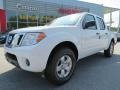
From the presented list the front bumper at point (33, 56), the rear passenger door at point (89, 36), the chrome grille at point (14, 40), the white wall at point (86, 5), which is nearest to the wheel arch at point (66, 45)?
the front bumper at point (33, 56)

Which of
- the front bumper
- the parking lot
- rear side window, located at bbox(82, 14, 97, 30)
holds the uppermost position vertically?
rear side window, located at bbox(82, 14, 97, 30)

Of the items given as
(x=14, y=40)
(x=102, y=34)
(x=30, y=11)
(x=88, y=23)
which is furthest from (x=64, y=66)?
(x=30, y=11)

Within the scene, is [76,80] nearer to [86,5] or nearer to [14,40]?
[14,40]

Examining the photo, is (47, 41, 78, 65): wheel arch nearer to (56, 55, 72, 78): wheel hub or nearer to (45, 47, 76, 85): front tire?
(45, 47, 76, 85): front tire

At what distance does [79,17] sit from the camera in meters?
4.84

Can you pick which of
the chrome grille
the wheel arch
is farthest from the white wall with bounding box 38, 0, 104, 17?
the chrome grille

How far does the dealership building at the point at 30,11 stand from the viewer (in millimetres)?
20750

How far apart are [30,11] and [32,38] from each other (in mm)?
19674

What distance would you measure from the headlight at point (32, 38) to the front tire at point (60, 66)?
512mm

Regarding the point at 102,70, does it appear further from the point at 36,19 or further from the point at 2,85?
the point at 36,19

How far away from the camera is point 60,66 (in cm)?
404

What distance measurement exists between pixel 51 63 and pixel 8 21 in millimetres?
18465

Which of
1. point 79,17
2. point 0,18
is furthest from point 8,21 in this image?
point 79,17

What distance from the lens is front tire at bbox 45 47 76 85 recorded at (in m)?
3.75
